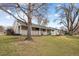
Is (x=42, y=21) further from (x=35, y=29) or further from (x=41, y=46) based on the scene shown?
(x=41, y=46)

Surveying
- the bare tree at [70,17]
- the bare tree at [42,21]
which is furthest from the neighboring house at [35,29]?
the bare tree at [70,17]

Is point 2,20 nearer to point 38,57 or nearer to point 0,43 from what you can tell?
point 0,43

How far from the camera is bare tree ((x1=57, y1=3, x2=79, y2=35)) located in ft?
6.88

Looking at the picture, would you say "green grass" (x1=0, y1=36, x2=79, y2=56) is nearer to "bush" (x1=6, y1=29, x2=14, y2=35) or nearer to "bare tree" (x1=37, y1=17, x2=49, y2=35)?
"bush" (x1=6, y1=29, x2=14, y2=35)

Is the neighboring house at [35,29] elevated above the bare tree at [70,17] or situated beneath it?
situated beneath

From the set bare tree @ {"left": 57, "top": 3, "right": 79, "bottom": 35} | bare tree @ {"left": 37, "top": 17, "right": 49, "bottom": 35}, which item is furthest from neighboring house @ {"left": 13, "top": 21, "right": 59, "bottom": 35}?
bare tree @ {"left": 57, "top": 3, "right": 79, "bottom": 35}

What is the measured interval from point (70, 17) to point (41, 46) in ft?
1.40

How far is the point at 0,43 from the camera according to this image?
211cm

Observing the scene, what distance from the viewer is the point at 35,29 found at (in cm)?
210

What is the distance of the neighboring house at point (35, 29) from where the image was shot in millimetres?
2098

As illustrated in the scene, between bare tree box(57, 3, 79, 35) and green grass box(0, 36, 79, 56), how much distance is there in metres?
0.10

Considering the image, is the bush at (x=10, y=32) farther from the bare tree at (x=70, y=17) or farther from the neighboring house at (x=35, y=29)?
the bare tree at (x=70, y=17)

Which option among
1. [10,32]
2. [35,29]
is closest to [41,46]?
[35,29]

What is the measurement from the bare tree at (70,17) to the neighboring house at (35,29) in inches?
5.2
